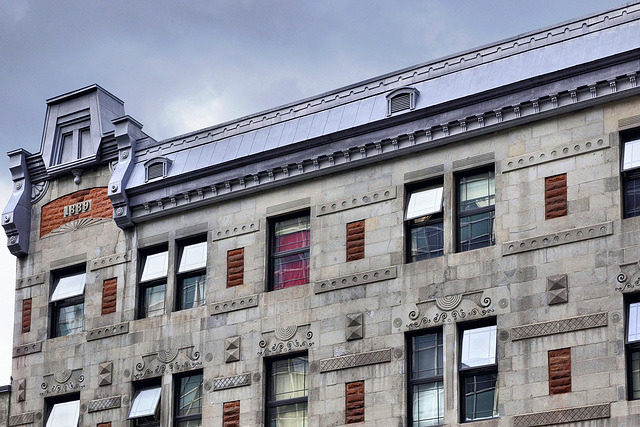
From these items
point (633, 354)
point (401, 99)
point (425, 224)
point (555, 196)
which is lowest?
point (633, 354)

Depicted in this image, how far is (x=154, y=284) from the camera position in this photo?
34531 millimetres

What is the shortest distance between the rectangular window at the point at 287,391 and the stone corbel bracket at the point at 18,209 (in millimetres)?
8859

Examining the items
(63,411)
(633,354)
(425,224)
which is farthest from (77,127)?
(633,354)

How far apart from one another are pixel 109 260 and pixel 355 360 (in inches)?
321

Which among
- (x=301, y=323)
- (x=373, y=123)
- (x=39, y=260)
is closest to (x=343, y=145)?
(x=373, y=123)

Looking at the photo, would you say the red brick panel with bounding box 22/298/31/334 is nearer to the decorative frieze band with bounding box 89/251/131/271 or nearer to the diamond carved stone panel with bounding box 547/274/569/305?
the decorative frieze band with bounding box 89/251/131/271

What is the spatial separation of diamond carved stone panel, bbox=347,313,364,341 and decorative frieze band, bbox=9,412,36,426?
9.33 m

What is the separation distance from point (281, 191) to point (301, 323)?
3.59 metres

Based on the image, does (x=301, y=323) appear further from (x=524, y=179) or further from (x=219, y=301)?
(x=524, y=179)

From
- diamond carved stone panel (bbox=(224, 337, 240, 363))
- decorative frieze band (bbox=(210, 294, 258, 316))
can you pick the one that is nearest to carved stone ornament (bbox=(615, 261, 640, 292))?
decorative frieze band (bbox=(210, 294, 258, 316))

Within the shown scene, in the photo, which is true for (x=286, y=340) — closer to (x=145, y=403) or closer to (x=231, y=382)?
(x=231, y=382)

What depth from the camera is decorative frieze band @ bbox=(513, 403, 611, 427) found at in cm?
2672

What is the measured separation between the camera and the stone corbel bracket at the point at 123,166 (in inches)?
1385

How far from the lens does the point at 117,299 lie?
34.8m
